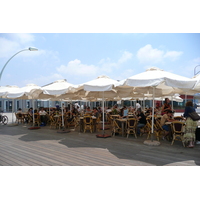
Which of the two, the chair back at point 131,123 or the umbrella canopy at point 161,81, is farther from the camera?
the chair back at point 131,123

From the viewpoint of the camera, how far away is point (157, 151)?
4793 millimetres

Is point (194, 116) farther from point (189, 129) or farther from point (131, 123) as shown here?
point (131, 123)

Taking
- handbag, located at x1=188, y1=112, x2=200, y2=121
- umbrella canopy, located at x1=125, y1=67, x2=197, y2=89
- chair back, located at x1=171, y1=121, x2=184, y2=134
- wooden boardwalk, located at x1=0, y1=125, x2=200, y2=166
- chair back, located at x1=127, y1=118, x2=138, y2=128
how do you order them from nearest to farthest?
wooden boardwalk, located at x1=0, y1=125, x2=200, y2=166 < umbrella canopy, located at x1=125, y1=67, x2=197, y2=89 < handbag, located at x1=188, y1=112, x2=200, y2=121 < chair back, located at x1=171, y1=121, x2=184, y2=134 < chair back, located at x1=127, y1=118, x2=138, y2=128

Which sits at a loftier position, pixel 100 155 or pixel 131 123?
pixel 131 123

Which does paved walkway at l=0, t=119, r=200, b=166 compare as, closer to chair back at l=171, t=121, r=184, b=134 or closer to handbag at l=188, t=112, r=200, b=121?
chair back at l=171, t=121, r=184, b=134

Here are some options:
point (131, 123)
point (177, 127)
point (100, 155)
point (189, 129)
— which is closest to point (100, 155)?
point (100, 155)

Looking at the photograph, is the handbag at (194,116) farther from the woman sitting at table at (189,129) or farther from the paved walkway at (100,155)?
the paved walkway at (100,155)

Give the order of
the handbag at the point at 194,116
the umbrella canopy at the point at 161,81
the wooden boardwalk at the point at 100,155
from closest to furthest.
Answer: the wooden boardwalk at the point at 100,155 < the umbrella canopy at the point at 161,81 < the handbag at the point at 194,116

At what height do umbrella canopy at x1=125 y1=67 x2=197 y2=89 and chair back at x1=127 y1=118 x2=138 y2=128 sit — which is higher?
umbrella canopy at x1=125 y1=67 x2=197 y2=89

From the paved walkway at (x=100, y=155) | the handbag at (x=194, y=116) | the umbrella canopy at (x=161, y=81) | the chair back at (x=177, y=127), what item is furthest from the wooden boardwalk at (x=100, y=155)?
the umbrella canopy at (x=161, y=81)

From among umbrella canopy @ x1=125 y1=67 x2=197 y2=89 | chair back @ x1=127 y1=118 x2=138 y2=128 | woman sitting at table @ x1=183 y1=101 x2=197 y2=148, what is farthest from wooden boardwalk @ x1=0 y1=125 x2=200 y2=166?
umbrella canopy @ x1=125 y1=67 x2=197 y2=89

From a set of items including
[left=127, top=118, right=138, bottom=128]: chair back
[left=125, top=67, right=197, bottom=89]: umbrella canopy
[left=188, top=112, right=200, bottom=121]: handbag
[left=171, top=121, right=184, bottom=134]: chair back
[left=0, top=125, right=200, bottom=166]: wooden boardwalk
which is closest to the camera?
[left=0, top=125, right=200, bottom=166]: wooden boardwalk
